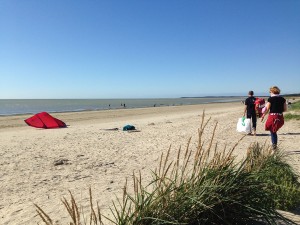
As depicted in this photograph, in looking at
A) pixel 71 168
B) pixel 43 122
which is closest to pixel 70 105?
pixel 43 122

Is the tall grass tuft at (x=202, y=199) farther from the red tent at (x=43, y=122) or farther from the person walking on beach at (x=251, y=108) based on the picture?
the red tent at (x=43, y=122)

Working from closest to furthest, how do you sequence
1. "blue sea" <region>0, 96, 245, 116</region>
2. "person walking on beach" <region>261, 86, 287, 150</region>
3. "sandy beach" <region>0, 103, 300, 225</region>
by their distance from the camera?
"sandy beach" <region>0, 103, 300, 225</region>, "person walking on beach" <region>261, 86, 287, 150</region>, "blue sea" <region>0, 96, 245, 116</region>

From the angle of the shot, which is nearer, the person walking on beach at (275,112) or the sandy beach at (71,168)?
the sandy beach at (71,168)

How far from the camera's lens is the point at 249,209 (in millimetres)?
2910

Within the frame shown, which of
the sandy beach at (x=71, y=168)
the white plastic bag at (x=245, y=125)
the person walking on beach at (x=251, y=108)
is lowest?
the sandy beach at (x=71, y=168)

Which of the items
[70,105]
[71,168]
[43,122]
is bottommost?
[71,168]

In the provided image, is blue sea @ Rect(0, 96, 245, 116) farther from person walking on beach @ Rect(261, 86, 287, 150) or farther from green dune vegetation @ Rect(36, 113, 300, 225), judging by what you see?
green dune vegetation @ Rect(36, 113, 300, 225)

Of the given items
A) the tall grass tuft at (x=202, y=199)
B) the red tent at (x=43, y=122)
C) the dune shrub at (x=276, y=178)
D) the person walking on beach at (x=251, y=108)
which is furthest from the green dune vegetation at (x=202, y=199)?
the red tent at (x=43, y=122)

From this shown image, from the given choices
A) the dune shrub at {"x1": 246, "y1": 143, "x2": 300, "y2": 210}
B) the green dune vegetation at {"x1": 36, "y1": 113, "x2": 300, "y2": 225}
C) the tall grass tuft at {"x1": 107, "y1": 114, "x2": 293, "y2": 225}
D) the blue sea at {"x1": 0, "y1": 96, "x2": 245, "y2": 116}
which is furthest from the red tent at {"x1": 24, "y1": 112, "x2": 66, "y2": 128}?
the blue sea at {"x1": 0, "y1": 96, "x2": 245, "y2": 116}

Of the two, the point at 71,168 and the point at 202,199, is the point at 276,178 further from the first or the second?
the point at 71,168

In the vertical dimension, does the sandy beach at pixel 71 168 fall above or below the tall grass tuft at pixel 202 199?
below

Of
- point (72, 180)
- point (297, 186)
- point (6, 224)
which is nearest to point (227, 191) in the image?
point (297, 186)

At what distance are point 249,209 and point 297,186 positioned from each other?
1.67 m

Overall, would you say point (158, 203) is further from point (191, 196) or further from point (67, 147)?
point (67, 147)
